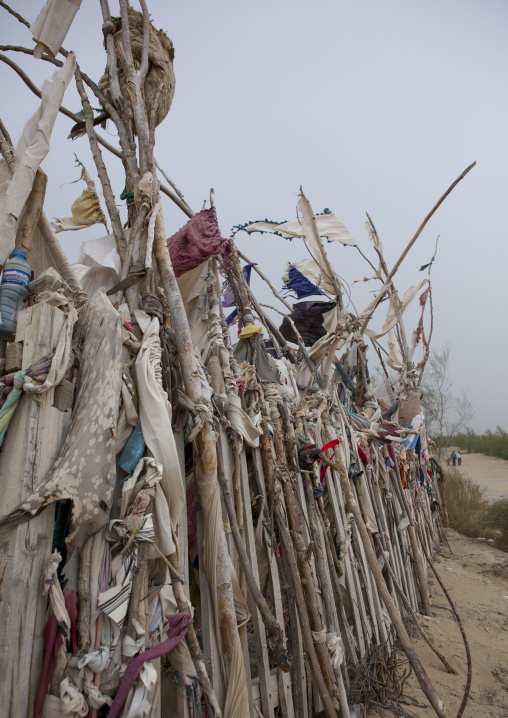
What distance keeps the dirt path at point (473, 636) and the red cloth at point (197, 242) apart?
131 inches

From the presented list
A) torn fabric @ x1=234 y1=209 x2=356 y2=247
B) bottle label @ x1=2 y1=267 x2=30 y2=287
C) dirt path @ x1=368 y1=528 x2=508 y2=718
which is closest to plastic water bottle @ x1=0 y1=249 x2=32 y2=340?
bottle label @ x1=2 y1=267 x2=30 y2=287

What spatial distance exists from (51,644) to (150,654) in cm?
32

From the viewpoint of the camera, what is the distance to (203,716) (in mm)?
1634

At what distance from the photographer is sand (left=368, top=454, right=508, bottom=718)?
3287 millimetres

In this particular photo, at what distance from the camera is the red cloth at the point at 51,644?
119 centimetres

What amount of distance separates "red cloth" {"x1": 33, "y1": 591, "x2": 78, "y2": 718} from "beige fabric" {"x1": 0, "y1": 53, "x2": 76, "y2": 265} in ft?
4.09

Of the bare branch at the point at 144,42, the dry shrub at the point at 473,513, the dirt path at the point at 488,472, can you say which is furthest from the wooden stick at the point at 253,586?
the dirt path at the point at 488,472

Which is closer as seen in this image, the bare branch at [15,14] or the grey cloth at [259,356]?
the bare branch at [15,14]

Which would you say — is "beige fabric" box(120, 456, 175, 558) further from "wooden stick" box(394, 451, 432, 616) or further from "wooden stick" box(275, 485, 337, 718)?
"wooden stick" box(394, 451, 432, 616)

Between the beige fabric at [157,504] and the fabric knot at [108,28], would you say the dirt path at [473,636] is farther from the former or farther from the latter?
the fabric knot at [108,28]

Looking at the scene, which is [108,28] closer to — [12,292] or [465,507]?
[12,292]

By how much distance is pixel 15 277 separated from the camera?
5.17 feet

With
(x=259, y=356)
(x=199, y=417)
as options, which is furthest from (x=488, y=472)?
(x=199, y=417)

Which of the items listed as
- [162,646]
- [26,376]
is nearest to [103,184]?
[26,376]
